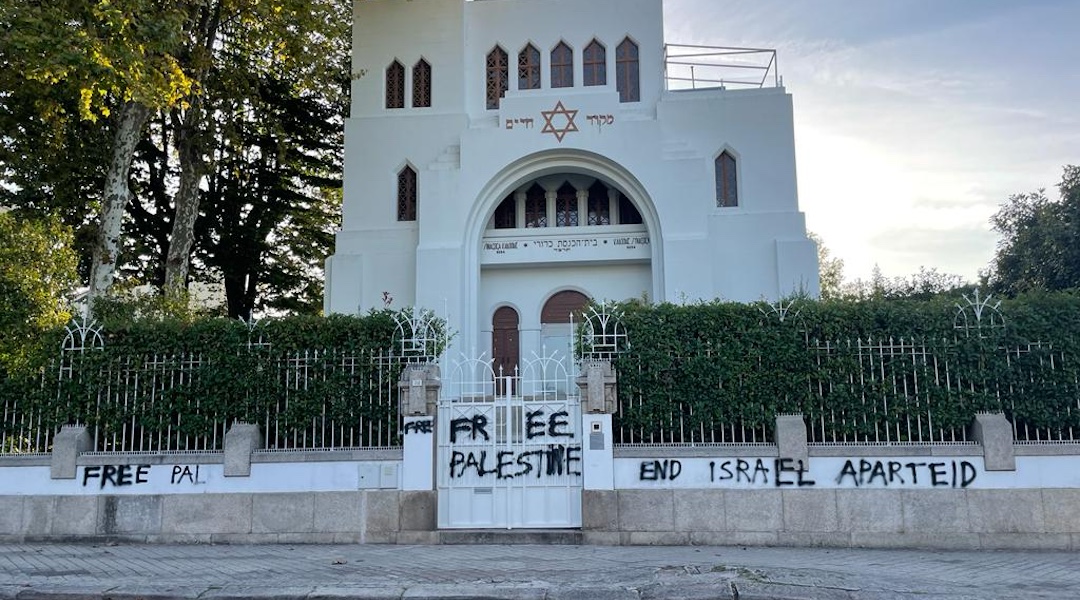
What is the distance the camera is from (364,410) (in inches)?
415

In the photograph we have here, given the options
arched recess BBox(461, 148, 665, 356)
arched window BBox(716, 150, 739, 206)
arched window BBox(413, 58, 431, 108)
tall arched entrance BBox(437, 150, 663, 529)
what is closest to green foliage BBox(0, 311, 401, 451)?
tall arched entrance BBox(437, 150, 663, 529)

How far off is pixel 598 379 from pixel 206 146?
52.5 ft

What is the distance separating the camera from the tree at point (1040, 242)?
73.3 feet

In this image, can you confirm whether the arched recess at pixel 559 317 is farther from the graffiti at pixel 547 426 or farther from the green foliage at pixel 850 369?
the graffiti at pixel 547 426

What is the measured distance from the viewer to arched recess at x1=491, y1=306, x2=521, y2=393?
21.6 meters

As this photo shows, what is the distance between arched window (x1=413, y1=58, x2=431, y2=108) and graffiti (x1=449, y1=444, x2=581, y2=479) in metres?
15.0

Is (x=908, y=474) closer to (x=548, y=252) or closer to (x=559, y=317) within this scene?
(x=559, y=317)

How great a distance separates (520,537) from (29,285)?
7.98 metres

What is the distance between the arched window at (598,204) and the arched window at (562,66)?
10.1 feet

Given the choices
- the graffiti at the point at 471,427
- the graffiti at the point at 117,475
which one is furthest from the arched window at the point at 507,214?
the graffiti at the point at 117,475

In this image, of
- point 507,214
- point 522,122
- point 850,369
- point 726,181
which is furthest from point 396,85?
Result: point 850,369

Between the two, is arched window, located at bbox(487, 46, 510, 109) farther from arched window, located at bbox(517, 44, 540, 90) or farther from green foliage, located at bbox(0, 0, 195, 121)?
green foliage, located at bbox(0, 0, 195, 121)

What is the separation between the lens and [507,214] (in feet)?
74.5

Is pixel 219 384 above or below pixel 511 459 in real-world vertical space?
above
